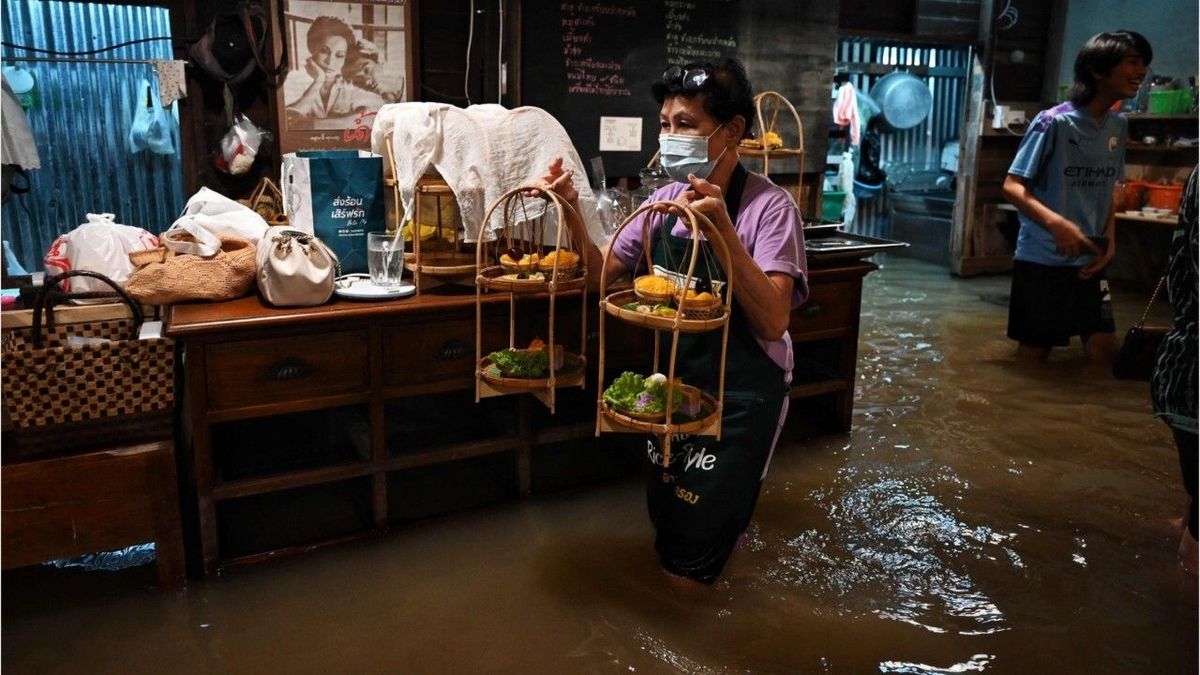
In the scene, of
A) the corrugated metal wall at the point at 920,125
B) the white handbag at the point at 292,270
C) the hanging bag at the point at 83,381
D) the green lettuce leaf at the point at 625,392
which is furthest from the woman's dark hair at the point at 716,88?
the corrugated metal wall at the point at 920,125

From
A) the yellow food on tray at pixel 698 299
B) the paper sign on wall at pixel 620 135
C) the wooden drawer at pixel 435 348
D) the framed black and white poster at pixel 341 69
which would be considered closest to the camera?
the yellow food on tray at pixel 698 299

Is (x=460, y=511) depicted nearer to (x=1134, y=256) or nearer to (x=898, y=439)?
(x=898, y=439)

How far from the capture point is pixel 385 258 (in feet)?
9.68

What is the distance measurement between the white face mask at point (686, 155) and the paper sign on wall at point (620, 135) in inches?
92.2

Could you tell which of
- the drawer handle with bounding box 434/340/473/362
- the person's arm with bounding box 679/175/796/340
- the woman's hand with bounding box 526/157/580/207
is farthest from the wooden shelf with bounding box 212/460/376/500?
the person's arm with bounding box 679/175/796/340

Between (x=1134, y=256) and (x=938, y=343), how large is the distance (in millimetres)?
3501

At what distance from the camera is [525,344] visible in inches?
122

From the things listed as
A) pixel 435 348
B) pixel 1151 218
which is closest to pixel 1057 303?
pixel 1151 218

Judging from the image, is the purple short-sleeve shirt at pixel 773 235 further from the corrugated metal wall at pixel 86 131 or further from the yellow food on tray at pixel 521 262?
the corrugated metal wall at pixel 86 131

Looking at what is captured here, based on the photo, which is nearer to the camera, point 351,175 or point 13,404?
point 13,404

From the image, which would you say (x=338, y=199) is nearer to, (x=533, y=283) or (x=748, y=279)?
(x=533, y=283)

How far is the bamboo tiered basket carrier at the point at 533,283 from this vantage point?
2.65 meters

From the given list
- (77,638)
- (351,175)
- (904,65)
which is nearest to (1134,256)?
(904,65)

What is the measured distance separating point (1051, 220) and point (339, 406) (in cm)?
368
